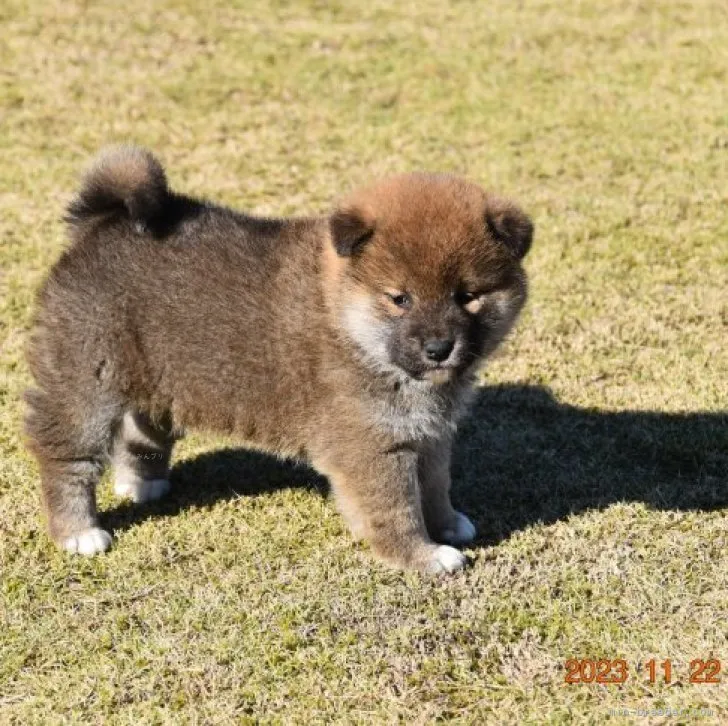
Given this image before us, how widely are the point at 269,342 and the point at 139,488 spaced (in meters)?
1.11

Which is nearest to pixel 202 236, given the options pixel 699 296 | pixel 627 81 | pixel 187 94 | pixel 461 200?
pixel 461 200

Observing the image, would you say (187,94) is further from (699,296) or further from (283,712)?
(283,712)

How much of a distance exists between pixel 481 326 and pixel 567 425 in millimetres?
1639

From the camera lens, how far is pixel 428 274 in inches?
145

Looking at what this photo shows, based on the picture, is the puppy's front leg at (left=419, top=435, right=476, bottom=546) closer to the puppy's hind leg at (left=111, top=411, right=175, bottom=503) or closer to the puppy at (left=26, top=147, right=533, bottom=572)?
the puppy at (left=26, top=147, right=533, bottom=572)

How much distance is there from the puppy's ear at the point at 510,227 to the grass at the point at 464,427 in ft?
4.15

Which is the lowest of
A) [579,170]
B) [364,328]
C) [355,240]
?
[579,170]

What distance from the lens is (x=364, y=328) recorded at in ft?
12.7

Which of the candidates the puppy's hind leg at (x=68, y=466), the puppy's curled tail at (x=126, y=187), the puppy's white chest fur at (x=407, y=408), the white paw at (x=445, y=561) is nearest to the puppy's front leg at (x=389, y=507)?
the white paw at (x=445, y=561)

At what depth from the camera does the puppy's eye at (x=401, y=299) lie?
3748 mm

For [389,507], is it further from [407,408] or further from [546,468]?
[546,468]

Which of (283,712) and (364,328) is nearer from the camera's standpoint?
(283,712)

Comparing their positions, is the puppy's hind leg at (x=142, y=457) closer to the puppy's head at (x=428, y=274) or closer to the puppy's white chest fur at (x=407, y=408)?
the puppy's white chest fur at (x=407, y=408)
